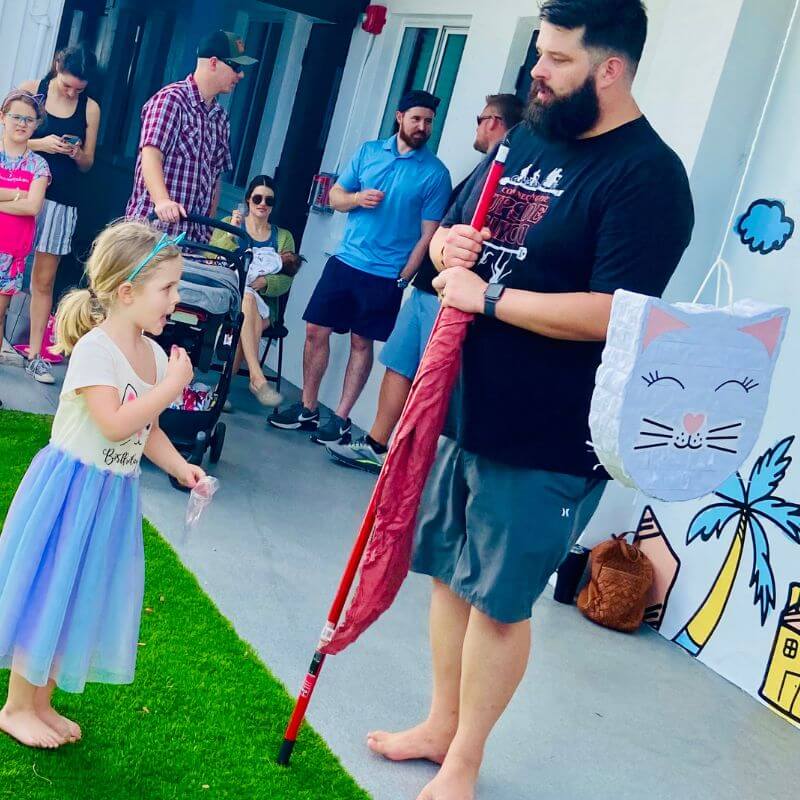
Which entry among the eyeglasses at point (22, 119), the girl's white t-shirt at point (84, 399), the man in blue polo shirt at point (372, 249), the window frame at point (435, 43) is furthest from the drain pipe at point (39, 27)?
the girl's white t-shirt at point (84, 399)

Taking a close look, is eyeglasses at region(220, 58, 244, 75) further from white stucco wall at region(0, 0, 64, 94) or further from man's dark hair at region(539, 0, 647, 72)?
man's dark hair at region(539, 0, 647, 72)

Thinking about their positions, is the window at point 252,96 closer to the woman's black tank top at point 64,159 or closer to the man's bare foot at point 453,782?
the woman's black tank top at point 64,159

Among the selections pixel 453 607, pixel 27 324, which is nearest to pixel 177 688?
pixel 453 607

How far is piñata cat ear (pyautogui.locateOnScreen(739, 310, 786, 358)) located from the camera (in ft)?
7.95

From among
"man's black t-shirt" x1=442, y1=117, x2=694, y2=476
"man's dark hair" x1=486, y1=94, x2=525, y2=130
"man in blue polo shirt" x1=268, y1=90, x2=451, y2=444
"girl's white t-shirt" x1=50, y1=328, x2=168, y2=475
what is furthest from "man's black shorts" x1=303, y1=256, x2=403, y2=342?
"girl's white t-shirt" x1=50, y1=328, x2=168, y2=475

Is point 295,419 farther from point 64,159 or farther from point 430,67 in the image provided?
point 430,67

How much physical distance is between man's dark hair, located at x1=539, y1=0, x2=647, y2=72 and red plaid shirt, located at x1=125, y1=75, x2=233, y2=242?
2.78m

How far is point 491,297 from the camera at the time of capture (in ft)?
8.37

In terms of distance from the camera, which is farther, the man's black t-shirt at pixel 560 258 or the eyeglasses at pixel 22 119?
the eyeglasses at pixel 22 119

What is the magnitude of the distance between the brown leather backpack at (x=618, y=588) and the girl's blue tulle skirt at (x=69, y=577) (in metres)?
2.25

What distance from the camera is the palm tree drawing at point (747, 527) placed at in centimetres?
414

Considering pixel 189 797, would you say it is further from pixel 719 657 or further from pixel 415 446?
pixel 719 657

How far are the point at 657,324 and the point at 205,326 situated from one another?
2.98 meters

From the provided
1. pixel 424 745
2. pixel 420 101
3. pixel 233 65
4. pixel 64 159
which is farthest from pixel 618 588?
pixel 64 159
